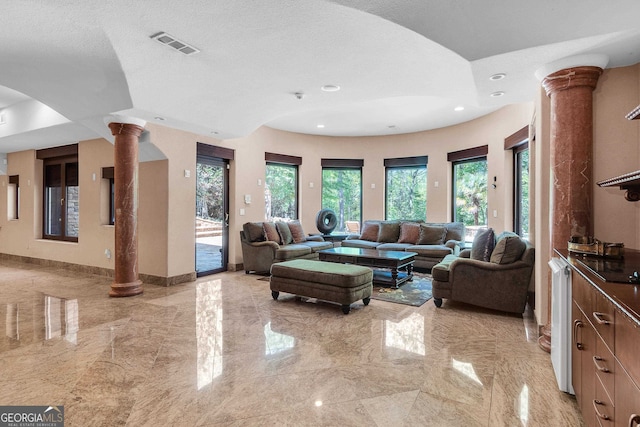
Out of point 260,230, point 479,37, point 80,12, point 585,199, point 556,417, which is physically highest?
point 80,12

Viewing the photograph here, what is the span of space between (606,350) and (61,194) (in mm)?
8631

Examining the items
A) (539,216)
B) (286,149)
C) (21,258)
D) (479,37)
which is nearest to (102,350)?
(479,37)

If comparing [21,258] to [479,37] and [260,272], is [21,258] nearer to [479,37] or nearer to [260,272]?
[260,272]

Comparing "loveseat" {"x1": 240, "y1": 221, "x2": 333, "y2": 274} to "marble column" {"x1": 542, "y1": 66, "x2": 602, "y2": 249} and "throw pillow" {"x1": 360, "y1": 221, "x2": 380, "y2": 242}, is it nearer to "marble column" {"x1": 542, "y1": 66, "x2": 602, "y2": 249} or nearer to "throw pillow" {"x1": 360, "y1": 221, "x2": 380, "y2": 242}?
"throw pillow" {"x1": 360, "y1": 221, "x2": 380, "y2": 242}

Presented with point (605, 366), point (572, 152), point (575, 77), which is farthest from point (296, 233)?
point (605, 366)

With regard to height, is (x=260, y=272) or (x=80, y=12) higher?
(x=80, y=12)

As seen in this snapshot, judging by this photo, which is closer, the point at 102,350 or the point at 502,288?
the point at 102,350

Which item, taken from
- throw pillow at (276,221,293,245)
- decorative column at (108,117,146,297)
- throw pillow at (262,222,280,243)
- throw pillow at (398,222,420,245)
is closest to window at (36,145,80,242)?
decorative column at (108,117,146,297)

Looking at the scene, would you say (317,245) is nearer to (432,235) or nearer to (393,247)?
(393,247)

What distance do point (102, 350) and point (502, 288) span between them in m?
3.93

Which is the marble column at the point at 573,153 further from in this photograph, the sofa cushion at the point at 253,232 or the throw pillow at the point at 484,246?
the sofa cushion at the point at 253,232

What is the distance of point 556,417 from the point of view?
1.99 m

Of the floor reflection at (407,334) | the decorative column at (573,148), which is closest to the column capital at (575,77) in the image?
the decorative column at (573,148)

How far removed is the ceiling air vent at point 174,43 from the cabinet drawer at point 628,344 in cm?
319
